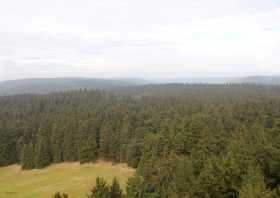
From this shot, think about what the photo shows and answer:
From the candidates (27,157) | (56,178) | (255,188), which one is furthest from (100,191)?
(27,157)

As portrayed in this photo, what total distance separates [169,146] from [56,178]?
17522 millimetres

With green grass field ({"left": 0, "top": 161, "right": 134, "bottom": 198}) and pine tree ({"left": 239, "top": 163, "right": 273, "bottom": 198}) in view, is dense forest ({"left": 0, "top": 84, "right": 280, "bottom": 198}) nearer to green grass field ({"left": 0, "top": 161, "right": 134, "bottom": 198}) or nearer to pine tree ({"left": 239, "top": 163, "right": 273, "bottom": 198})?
pine tree ({"left": 239, "top": 163, "right": 273, "bottom": 198})

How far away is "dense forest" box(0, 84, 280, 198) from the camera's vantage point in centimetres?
2181

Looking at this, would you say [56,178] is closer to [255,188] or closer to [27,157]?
[27,157]

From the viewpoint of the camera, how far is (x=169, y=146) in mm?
40094

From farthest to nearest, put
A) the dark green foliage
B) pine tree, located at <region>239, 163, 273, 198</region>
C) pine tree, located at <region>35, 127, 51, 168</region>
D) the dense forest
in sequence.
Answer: pine tree, located at <region>35, 127, 51, 168</region>
the dark green foliage
the dense forest
pine tree, located at <region>239, 163, 273, 198</region>

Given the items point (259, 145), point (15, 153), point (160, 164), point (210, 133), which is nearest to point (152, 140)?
Result: point (210, 133)

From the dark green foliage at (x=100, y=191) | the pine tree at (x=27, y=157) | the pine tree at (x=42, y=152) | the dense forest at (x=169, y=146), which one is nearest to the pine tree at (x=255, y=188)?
the dense forest at (x=169, y=146)

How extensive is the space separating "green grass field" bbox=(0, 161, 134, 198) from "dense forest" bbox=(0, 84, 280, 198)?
Answer: 2136 mm

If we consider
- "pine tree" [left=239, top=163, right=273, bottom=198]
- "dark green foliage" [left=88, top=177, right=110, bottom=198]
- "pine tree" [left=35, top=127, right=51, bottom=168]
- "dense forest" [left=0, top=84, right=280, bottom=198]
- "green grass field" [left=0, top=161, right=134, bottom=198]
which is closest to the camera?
"pine tree" [left=239, top=163, right=273, bottom=198]

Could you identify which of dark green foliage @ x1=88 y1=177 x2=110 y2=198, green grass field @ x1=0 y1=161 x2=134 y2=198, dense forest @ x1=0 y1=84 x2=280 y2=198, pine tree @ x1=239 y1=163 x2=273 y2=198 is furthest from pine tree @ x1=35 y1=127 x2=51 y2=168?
pine tree @ x1=239 y1=163 x2=273 y2=198

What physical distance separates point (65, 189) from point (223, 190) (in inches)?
912

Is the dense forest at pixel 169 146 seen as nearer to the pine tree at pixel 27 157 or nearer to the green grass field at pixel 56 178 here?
the pine tree at pixel 27 157

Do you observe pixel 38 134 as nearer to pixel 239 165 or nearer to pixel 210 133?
pixel 210 133
